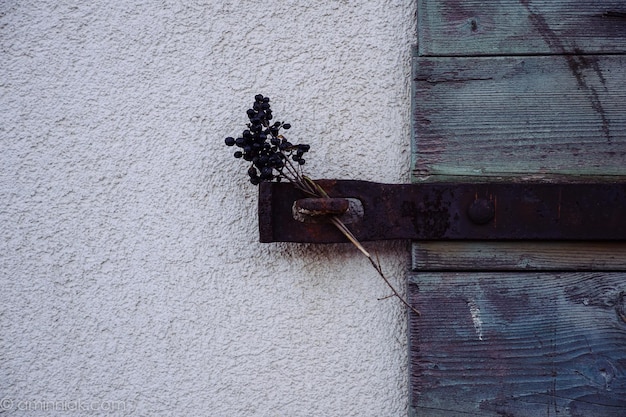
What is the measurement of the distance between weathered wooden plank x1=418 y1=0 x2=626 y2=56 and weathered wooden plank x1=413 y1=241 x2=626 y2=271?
292mm

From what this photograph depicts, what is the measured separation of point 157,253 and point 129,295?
0.08m

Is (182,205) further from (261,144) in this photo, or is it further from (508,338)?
(508,338)

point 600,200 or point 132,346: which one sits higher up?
point 600,200

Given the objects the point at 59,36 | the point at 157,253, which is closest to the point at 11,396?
the point at 157,253

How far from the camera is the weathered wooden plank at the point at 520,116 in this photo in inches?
28.4

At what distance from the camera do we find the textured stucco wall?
0.75m

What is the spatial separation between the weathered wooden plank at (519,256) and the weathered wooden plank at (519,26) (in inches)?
11.5

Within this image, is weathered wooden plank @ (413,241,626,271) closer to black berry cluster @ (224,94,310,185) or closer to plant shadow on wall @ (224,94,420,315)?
plant shadow on wall @ (224,94,420,315)

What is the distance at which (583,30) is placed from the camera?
721 millimetres

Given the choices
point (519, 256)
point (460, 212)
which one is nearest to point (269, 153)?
point (460, 212)

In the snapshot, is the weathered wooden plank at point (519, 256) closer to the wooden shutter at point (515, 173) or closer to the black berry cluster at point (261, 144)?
the wooden shutter at point (515, 173)

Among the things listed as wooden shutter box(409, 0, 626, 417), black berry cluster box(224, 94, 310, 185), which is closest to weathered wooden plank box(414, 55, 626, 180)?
wooden shutter box(409, 0, 626, 417)

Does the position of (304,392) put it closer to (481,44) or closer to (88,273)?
(88,273)

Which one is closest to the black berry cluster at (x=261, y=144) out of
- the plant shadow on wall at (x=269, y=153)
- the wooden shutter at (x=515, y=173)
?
the plant shadow on wall at (x=269, y=153)
